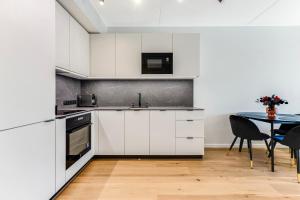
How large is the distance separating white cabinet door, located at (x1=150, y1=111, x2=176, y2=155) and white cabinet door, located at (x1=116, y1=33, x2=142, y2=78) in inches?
37.6

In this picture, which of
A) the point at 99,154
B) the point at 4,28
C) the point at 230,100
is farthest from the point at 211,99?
the point at 4,28

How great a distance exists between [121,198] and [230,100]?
9.70 feet

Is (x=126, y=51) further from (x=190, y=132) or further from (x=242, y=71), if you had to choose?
(x=242, y=71)

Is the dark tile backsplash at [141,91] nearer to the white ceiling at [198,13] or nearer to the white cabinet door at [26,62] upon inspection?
the white ceiling at [198,13]

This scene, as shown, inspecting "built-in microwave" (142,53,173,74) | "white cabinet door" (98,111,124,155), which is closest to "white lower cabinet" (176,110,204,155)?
"built-in microwave" (142,53,173,74)

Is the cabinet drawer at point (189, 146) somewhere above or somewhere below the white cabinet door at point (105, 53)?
below

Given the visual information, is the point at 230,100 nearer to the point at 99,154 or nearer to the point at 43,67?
the point at 99,154

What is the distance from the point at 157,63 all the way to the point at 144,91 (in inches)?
27.4

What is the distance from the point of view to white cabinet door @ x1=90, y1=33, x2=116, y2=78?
144 inches

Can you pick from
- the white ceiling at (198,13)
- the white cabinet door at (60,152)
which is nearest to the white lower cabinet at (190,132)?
the white ceiling at (198,13)

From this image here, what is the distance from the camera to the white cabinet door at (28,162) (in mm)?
1374

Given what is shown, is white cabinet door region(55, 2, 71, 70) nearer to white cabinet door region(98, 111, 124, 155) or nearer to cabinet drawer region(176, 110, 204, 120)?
white cabinet door region(98, 111, 124, 155)

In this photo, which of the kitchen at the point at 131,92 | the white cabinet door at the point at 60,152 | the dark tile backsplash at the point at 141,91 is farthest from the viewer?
the dark tile backsplash at the point at 141,91

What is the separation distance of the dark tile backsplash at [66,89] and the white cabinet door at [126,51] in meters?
0.82
